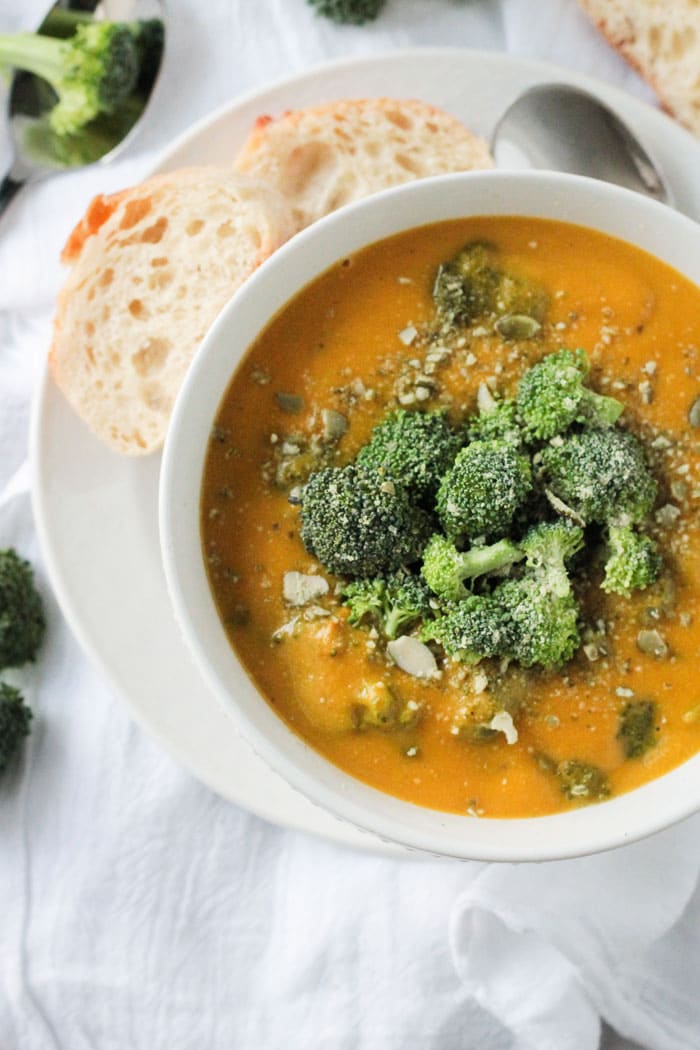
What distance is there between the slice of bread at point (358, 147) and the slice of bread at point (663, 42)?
601 millimetres

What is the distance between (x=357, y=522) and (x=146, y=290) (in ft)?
3.31

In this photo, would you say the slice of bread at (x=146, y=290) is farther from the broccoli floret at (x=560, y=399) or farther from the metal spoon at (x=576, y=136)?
the broccoli floret at (x=560, y=399)

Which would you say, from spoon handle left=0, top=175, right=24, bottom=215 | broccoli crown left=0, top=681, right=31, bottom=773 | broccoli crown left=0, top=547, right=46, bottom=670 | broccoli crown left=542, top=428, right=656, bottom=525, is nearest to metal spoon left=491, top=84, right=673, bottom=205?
broccoli crown left=542, top=428, right=656, bottom=525

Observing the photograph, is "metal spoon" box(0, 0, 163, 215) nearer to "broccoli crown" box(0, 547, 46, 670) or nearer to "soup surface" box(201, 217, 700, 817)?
"broccoli crown" box(0, 547, 46, 670)

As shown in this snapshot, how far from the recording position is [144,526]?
2754 mm

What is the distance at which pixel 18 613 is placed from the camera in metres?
2.97

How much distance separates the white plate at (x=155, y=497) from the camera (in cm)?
271

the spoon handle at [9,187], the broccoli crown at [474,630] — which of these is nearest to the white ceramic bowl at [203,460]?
the broccoli crown at [474,630]

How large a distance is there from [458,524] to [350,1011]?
5.41 ft

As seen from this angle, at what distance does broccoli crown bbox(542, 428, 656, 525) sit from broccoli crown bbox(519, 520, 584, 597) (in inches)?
2.0

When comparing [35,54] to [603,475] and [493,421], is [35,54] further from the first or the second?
[603,475]

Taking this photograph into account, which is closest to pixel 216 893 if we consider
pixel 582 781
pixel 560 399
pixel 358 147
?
pixel 582 781

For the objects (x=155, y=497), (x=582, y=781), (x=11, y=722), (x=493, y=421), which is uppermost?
(x=493, y=421)

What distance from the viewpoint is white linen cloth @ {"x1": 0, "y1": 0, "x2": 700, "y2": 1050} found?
301 cm
